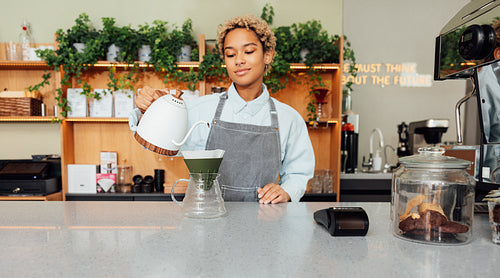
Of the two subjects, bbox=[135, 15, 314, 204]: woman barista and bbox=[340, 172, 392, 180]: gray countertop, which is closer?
bbox=[135, 15, 314, 204]: woman barista

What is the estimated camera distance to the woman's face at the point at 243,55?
1.55 metres

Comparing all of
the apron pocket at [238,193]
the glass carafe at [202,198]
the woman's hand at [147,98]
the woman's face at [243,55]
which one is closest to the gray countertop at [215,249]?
the glass carafe at [202,198]

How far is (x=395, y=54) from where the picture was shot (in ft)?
12.5

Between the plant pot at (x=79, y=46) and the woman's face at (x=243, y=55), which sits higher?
the plant pot at (x=79, y=46)

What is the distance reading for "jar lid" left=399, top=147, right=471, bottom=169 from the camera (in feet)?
2.56

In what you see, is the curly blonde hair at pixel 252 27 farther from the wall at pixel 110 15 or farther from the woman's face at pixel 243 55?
the wall at pixel 110 15

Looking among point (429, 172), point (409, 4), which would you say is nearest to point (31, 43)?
point (429, 172)

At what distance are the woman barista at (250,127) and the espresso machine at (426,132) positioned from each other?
173 centimetres

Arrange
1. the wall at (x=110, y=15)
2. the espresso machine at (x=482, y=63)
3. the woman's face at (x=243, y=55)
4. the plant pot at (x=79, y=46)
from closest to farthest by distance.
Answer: the espresso machine at (x=482, y=63), the woman's face at (x=243, y=55), the plant pot at (x=79, y=46), the wall at (x=110, y=15)

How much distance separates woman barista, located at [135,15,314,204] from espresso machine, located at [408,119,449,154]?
5.69 feet

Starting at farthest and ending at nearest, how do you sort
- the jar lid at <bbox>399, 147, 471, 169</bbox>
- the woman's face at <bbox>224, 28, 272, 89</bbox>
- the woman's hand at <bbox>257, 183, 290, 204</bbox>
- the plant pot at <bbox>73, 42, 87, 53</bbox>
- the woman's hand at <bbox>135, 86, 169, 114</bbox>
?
the plant pot at <bbox>73, 42, 87, 53</bbox>, the woman's face at <bbox>224, 28, 272, 89</bbox>, the woman's hand at <bbox>257, 183, 290, 204</bbox>, the woman's hand at <bbox>135, 86, 169, 114</bbox>, the jar lid at <bbox>399, 147, 471, 169</bbox>

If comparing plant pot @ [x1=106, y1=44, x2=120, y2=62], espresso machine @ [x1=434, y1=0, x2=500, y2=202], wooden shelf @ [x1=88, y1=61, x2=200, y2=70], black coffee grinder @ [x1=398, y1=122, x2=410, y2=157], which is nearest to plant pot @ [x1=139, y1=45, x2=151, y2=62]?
wooden shelf @ [x1=88, y1=61, x2=200, y2=70]

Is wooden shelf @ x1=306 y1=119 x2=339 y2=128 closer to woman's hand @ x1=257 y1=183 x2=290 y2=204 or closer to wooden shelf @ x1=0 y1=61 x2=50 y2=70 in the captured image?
woman's hand @ x1=257 y1=183 x2=290 y2=204

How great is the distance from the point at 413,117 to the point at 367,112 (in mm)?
581
